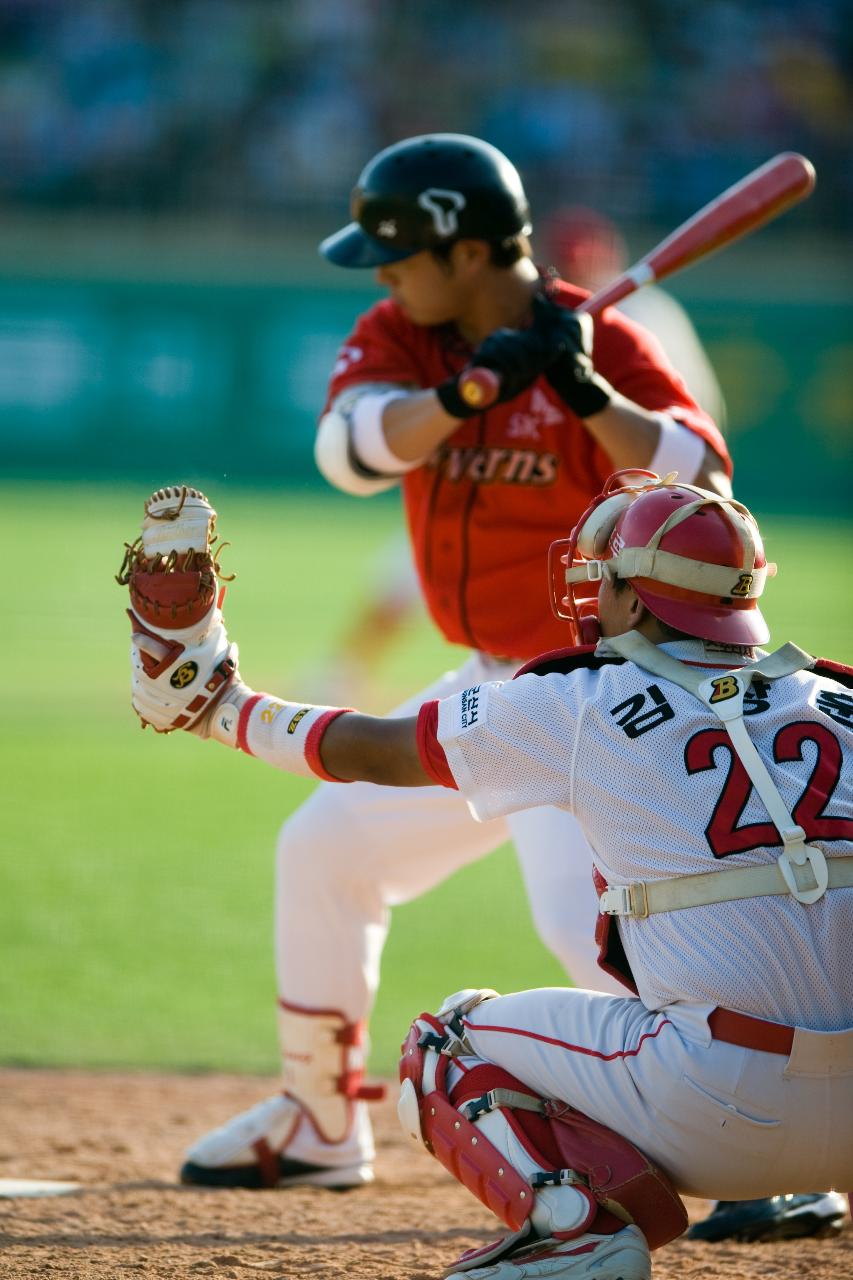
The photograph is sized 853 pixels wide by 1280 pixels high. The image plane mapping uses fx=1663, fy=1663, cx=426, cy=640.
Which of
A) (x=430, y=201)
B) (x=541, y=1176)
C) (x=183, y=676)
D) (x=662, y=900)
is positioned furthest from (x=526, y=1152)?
(x=430, y=201)

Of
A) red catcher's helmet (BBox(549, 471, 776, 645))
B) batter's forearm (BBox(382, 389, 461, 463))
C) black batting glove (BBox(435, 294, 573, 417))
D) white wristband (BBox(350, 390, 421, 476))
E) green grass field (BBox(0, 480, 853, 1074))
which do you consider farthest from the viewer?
green grass field (BBox(0, 480, 853, 1074))

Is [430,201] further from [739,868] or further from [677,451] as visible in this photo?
[739,868]

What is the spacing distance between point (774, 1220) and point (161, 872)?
11.1 feet

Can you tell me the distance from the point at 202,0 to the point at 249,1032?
19091 millimetres

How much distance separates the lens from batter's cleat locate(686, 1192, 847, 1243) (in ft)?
11.1

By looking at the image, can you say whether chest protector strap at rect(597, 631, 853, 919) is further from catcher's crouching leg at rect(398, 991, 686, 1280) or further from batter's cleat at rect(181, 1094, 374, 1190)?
batter's cleat at rect(181, 1094, 374, 1190)

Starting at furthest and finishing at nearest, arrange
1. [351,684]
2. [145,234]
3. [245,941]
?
1. [145,234]
2. [351,684]
3. [245,941]

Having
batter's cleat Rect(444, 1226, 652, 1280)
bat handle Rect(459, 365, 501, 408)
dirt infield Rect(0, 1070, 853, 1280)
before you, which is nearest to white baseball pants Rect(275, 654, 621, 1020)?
dirt infield Rect(0, 1070, 853, 1280)

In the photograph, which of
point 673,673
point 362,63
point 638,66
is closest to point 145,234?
point 362,63

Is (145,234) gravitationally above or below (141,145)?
below

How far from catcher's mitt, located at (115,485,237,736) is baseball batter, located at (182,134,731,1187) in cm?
91

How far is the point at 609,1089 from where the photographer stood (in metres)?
2.56

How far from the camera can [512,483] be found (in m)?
3.85

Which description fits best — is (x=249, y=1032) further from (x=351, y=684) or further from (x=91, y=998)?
(x=351, y=684)
